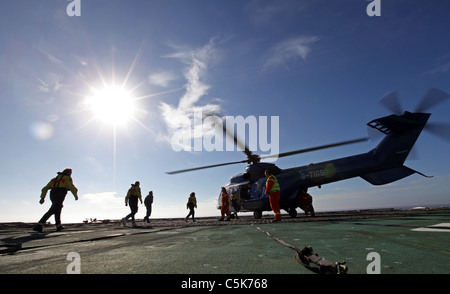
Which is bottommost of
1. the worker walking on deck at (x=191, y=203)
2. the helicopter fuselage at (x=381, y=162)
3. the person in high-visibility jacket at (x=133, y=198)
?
the worker walking on deck at (x=191, y=203)

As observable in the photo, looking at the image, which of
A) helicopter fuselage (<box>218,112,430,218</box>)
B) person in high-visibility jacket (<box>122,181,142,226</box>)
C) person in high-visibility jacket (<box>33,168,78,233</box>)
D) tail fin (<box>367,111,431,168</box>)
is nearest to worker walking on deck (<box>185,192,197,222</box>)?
person in high-visibility jacket (<box>122,181,142,226</box>)

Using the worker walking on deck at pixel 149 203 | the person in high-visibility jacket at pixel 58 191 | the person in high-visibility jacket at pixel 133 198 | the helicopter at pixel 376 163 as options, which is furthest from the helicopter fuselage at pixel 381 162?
the person in high-visibility jacket at pixel 58 191

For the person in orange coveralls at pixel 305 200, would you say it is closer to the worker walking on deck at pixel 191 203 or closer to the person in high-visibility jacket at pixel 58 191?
the worker walking on deck at pixel 191 203

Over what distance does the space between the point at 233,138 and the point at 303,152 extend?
15.2ft

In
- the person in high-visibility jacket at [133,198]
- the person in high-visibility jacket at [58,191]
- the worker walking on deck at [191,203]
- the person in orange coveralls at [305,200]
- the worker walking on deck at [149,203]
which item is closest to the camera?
the person in high-visibility jacket at [58,191]

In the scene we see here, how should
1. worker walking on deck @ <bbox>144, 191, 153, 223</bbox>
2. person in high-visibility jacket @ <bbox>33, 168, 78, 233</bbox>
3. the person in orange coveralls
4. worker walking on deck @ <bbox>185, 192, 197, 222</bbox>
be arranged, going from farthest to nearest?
worker walking on deck @ <bbox>185, 192, 197, 222</bbox> < worker walking on deck @ <bbox>144, 191, 153, 223</bbox> < the person in orange coveralls < person in high-visibility jacket @ <bbox>33, 168, 78, 233</bbox>

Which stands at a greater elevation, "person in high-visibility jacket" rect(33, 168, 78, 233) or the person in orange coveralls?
"person in high-visibility jacket" rect(33, 168, 78, 233)

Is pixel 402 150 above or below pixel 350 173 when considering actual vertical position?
above

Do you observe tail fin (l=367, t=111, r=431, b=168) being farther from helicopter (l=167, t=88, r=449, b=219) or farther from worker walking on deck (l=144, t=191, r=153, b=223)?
worker walking on deck (l=144, t=191, r=153, b=223)

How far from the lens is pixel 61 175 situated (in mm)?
8328

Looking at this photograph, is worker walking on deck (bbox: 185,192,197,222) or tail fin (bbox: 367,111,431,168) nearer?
tail fin (bbox: 367,111,431,168)

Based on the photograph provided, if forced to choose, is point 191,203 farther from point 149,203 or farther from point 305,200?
point 305,200
